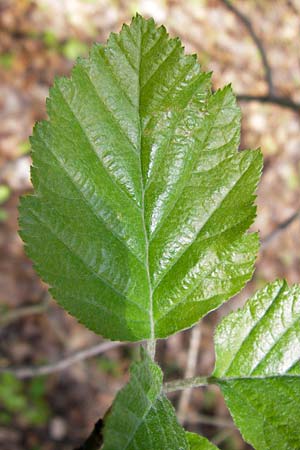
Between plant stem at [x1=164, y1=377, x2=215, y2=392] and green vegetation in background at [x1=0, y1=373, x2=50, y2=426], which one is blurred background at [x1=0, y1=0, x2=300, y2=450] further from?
plant stem at [x1=164, y1=377, x2=215, y2=392]

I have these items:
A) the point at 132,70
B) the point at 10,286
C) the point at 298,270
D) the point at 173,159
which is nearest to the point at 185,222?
the point at 173,159

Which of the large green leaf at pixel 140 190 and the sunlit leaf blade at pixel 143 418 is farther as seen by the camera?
the large green leaf at pixel 140 190

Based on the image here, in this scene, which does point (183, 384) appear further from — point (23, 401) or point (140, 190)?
point (23, 401)

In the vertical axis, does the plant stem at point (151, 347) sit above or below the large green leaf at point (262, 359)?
below

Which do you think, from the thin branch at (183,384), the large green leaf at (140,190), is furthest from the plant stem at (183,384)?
the large green leaf at (140,190)

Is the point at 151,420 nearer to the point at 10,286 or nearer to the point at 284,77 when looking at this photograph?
the point at 10,286

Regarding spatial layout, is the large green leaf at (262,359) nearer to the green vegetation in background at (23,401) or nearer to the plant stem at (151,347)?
the plant stem at (151,347)

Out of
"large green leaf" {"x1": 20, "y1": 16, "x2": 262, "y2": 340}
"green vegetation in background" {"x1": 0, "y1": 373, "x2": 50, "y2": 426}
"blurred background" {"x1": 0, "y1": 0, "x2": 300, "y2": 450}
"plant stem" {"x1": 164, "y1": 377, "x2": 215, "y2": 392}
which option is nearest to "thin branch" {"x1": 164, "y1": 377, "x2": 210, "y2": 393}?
"plant stem" {"x1": 164, "y1": 377, "x2": 215, "y2": 392}
